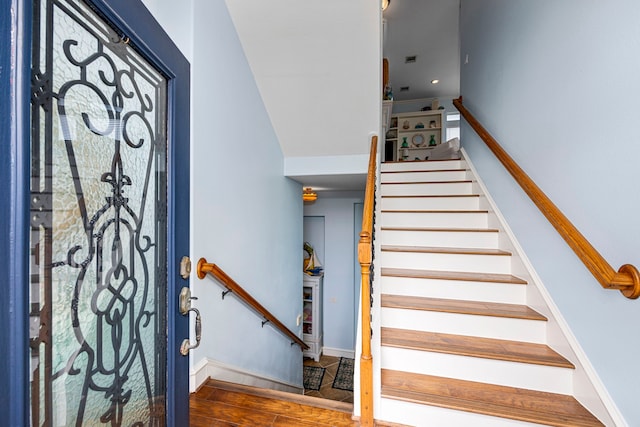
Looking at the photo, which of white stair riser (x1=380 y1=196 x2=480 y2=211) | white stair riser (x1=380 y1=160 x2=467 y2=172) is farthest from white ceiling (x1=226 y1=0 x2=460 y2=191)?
white stair riser (x1=380 y1=196 x2=480 y2=211)

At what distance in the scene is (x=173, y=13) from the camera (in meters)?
1.47

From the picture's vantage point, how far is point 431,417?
1.32 meters

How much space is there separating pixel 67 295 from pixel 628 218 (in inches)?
76.3

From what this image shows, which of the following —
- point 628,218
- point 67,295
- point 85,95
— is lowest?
point 67,295

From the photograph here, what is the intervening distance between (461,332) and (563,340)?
50cm

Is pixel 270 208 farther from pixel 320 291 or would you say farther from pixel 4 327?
pixel 320 291

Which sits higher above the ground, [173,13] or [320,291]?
[173,13]

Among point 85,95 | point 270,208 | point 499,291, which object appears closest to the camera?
point 85,95

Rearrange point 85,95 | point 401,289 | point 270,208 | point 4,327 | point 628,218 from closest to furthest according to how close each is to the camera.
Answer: point 4,327
point 85,95
point 628,218
point 401,289
point 270,208

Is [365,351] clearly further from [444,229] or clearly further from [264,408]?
[444,229]

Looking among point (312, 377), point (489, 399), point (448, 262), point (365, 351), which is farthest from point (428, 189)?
point (312, 377)

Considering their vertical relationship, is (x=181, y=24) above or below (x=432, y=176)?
above

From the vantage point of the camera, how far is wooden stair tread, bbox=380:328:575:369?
4.69 ft

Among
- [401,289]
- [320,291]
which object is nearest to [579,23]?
[401,289]
